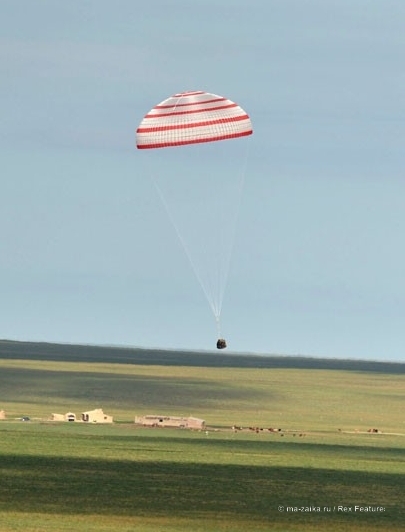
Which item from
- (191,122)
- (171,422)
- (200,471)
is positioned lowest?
(200,471)

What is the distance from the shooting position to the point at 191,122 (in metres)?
60.3

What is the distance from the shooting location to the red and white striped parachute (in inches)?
2352

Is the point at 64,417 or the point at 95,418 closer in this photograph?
the point at 95,418

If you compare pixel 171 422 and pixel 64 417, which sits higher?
pixel 64 417

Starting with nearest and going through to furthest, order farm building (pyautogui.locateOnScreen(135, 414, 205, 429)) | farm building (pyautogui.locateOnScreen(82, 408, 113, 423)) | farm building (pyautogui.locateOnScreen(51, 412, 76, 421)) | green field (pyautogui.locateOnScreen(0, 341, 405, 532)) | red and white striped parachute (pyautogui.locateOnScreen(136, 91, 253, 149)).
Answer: green field (pyautogui.locateOnScreen(0, 341, 405, 532))
red and white striped parachute (pyautogui.locateOnScreen(136, 91, 253, 149))
farm building (pyautogui.locateOnScreen(135, 414, 205, 429))
farm building (pyautogui.locateOnScreen(82, 408, 113, 423))
farm building (pyautogui.locateOnScreen(51, 412, 76, 421))

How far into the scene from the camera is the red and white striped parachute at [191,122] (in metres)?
59.8

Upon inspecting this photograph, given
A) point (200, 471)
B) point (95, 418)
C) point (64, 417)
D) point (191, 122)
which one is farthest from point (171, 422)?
point (191, 122)

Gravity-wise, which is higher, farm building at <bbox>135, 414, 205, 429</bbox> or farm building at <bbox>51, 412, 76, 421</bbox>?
farm building at <bbox>51, 412, 76, 421</bbox>

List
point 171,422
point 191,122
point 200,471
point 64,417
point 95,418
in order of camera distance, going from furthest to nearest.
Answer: point 64,417 < point 95,418 < point 171,422 < point 200,471 < point 191,122

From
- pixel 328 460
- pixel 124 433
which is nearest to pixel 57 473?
pixel 328 460

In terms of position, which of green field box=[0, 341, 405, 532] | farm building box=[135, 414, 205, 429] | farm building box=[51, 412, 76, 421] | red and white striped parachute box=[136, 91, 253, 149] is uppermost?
red and white striped parachute box=[136, 91, 253, 149]

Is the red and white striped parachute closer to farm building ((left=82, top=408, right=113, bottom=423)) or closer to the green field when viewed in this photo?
the green field

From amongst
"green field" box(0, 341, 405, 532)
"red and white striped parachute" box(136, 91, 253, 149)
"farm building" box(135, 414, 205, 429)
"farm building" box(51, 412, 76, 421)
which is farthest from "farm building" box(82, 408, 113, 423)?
"red and white striped parachute" box(136, 91, 253, 149)

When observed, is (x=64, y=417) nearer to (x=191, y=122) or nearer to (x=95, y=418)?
(x=95, y=418)
